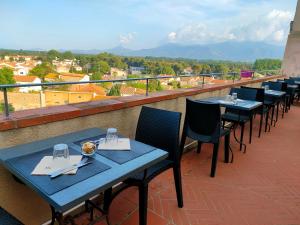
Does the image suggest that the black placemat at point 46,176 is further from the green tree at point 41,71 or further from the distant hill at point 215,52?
the distant hill at point 215,52

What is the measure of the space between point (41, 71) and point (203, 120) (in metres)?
1.79

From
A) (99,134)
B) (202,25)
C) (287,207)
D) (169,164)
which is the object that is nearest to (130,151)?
(99,134)

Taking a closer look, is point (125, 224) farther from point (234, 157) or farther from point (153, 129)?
point (234, 157)

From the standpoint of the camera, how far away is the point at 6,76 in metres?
1.52

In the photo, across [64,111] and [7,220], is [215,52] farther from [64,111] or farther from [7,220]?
[7,220]

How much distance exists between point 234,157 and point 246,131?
1541 mm

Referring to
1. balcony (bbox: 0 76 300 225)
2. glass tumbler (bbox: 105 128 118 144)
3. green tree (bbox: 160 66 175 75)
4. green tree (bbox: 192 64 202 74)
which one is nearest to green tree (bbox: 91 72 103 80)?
balcony (bbox: 0 76 300 225)

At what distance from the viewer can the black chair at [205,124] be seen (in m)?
2.51

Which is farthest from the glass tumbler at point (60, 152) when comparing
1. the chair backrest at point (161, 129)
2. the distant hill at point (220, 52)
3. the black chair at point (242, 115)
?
the distant hill at point (220, 52)

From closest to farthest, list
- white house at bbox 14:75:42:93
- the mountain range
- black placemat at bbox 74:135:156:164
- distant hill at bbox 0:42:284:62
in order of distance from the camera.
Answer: black placemat at bbox 74:135:156:164, white house at bbox 14:75:42:93, distant hill at bbox 0:42:284:62, the mountain range

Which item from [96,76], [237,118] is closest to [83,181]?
[96,76]

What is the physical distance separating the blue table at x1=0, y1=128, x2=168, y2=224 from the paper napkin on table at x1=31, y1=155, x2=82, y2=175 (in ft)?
0.25

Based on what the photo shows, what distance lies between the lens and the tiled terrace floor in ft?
6.38

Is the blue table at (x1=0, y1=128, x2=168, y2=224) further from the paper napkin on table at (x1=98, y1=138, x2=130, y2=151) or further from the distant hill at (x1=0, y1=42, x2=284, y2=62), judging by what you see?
the distant hill at (x1=0, y1=42, x2=284, y2=62)
